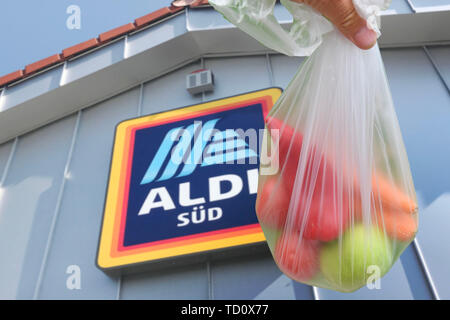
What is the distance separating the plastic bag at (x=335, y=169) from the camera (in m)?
1.39

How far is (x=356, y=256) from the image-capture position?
1.36 meters

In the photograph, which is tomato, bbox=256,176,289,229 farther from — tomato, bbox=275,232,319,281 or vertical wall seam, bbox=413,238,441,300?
vertical wall seam, bbox=413,238,441,300

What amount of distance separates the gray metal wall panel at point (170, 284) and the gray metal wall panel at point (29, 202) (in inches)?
34.3

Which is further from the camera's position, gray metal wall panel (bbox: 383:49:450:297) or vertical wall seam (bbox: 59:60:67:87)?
vertical wall seam (bbox: 59:60:67:87)

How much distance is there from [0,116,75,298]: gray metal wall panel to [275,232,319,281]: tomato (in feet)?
8.11

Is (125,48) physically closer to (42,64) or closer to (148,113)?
(148,113)

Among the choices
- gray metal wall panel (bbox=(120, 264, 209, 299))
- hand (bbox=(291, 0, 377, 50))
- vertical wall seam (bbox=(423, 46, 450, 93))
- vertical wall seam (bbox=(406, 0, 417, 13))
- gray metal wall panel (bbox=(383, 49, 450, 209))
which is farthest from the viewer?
vertical wall seam (bbox=(406, 0, 417, 13))

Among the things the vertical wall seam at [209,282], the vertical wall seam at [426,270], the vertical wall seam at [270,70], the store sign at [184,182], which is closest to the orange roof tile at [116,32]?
the store sign at [184,182]

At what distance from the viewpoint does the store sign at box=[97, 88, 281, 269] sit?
2.80m

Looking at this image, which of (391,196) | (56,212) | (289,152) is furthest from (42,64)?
(391,196)

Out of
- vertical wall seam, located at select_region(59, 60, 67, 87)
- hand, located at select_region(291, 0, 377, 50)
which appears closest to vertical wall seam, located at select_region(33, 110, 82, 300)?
vertical wall seam, located at select_region(59, 60, 67, 87)

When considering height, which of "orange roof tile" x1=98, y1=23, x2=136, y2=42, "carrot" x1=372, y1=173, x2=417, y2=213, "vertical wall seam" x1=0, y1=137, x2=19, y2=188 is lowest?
"carrot" x1=372, y1=173, x2=417, y2=213

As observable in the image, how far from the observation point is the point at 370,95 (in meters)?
1.49

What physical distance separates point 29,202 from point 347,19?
132 inches
